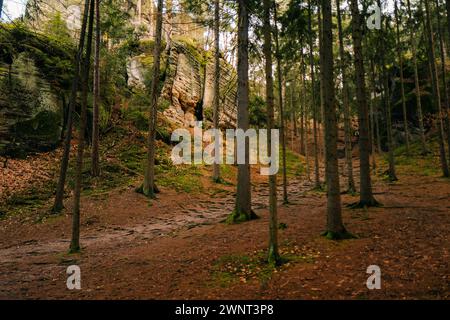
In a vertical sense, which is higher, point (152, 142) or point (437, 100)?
point (437, 100)

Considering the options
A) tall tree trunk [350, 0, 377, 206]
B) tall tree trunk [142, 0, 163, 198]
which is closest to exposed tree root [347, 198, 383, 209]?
tall tree trunk [350, 0, 377, 206]

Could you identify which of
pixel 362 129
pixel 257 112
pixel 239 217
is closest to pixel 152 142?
pixel 239 217

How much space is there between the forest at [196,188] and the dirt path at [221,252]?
0.17 ft

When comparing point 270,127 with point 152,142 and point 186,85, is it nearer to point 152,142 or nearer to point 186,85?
point 152,142

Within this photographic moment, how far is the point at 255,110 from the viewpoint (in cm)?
3634

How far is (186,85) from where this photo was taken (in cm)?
3112

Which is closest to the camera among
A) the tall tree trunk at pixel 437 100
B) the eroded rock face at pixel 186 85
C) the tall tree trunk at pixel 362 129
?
the tall tree trunk at pixel 362 129

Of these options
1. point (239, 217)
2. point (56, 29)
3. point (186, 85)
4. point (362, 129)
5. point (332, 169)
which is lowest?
point (239, 217)

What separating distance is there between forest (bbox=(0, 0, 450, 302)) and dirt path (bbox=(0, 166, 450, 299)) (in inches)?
2.0

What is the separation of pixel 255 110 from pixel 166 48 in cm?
1197

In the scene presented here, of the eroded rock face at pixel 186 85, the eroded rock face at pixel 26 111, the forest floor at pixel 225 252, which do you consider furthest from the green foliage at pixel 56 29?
the forest floor at pixel 225 252

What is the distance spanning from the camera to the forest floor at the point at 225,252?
20.3 feet

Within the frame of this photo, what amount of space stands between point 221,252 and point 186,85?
24.6m

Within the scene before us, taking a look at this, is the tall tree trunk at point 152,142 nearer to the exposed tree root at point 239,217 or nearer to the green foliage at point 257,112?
the exposed tree root at point 239,217
